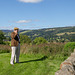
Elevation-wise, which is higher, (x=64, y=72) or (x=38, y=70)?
(x=64, y=72)

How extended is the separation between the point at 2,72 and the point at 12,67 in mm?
814

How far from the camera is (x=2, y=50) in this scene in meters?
13.6

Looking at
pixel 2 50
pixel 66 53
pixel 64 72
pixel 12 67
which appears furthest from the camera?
pixel 2 50

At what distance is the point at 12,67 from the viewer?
709 centimetres

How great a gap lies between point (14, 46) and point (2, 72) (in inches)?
62.1

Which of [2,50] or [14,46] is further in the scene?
[2,50]

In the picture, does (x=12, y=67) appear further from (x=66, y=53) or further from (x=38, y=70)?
(x=66, y=53)

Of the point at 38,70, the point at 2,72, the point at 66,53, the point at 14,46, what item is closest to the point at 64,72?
the point at 38,70

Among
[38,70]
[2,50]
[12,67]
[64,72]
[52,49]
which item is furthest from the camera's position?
[2,50]

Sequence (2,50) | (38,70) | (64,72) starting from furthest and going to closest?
(2,50)
(38,70)
(64,72)

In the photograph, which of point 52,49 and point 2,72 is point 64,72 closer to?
point 2,72

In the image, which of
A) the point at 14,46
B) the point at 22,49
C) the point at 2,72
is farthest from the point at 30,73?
the point at 22,49

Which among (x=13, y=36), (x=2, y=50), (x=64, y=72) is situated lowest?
(x=2, y=50)

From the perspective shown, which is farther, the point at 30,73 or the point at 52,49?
the point at 52,49
